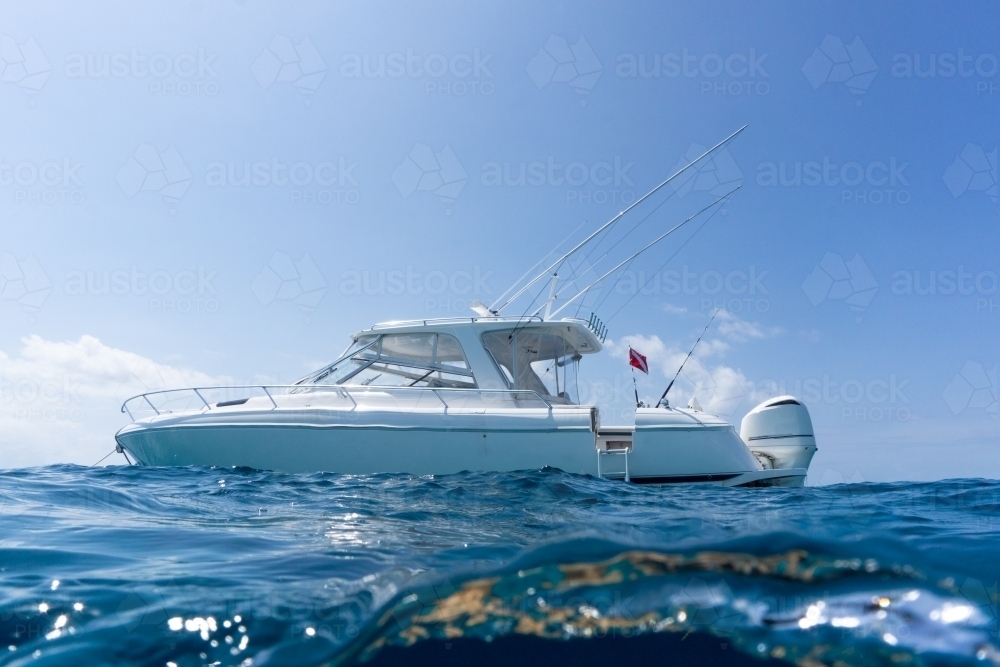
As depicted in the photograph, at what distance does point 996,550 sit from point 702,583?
1675mm

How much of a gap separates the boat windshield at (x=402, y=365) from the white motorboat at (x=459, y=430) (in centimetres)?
3

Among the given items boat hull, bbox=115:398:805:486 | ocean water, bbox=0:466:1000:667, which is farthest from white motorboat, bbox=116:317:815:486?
ocean water, bbox=0:466:1000:667

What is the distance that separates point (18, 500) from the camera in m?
5.29

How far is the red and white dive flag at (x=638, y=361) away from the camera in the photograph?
12102 millimetres

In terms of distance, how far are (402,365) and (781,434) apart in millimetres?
7390

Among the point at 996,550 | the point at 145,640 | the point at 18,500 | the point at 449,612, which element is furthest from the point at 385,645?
the point at 18,500

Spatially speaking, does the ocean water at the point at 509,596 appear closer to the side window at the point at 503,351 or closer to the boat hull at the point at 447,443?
the boat hull at the point at 447,443

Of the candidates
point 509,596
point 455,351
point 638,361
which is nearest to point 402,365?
point 455,351

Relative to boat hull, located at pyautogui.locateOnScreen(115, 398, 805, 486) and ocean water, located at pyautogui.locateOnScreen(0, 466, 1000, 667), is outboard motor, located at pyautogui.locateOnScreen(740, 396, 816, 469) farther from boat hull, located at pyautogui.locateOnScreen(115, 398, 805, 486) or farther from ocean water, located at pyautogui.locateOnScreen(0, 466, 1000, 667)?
ocean water, located at pyautogui.locateOnScreen(0, 466, 1000, 667)

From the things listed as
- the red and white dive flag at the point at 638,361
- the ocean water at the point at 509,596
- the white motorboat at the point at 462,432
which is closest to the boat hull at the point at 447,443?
the white motorboat at the point at 462,432

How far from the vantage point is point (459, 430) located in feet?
32.0

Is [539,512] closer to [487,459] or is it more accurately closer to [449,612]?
[449,612]

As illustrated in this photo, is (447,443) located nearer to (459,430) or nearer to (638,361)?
(459,430)

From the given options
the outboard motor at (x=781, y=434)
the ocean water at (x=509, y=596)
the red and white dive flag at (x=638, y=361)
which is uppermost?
the red and white dive flag at (x=638, y=361)
